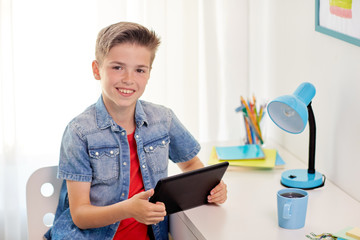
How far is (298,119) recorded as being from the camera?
1445mm

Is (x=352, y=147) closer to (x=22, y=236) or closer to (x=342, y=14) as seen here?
(x=342, y=14)

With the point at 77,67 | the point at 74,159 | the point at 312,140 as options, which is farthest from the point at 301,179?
the point at 77,67

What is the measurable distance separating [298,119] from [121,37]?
0.49 metres

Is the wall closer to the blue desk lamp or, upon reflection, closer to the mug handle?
the blue desk lamp

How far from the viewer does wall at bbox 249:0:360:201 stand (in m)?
1.53

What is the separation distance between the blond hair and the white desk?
1.49 feet

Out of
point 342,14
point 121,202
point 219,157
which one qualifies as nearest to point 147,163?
point 121,202

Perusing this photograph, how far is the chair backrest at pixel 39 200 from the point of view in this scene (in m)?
1.53

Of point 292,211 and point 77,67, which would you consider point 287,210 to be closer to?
point 292,211

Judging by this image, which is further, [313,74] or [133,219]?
[313,74]

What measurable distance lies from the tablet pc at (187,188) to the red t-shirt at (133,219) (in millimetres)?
145

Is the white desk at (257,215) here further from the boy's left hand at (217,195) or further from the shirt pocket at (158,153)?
the shirt pocket at (158,153)

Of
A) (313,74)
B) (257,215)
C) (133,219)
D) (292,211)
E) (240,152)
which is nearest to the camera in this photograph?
(292,211)

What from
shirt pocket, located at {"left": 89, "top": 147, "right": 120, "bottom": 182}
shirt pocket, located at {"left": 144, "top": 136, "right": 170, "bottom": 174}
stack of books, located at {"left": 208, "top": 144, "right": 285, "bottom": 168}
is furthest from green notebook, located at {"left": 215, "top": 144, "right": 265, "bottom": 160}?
shirt pocket, located at {"left": 89, "top": 147, "right": 120, "bottom": 182}
